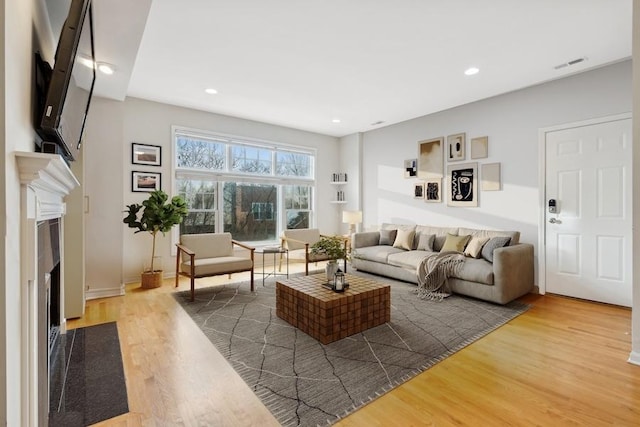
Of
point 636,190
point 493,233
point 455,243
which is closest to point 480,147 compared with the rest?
point 493,233

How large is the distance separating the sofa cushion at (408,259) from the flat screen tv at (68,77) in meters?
3.75

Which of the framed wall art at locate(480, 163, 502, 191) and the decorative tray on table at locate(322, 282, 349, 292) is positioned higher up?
the framed wall art at locate(480, 163, 502, 191)

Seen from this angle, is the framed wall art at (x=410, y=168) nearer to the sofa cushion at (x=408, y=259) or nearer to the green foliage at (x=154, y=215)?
the sofa cushion at (x=408, y=259)

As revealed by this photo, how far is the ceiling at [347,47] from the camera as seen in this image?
2.40m

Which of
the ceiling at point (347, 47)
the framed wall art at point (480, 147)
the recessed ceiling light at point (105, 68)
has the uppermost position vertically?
the ceiling at point (347, 47)

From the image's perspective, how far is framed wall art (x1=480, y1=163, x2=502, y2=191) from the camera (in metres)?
4.30

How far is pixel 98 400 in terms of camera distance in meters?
1.79

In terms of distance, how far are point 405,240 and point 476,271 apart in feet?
4.67

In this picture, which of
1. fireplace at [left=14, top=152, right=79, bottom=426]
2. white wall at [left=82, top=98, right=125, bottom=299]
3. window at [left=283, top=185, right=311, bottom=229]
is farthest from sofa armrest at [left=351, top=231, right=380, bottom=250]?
fireplace at [left=14, top=152, right=79, bottom=426]

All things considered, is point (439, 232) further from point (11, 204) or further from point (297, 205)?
point (11, 204)

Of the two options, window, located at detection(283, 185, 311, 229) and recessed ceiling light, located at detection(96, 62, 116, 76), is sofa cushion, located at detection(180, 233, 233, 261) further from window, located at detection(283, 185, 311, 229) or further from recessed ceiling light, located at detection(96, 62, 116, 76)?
recessed ceiling light, located at detection(96, 62, 116, 76)

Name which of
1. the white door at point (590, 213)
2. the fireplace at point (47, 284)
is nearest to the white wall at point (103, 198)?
the fireplace at point (47, 284)

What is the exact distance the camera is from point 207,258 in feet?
13.2

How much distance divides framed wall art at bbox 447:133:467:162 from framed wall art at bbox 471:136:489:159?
148 millimetres
